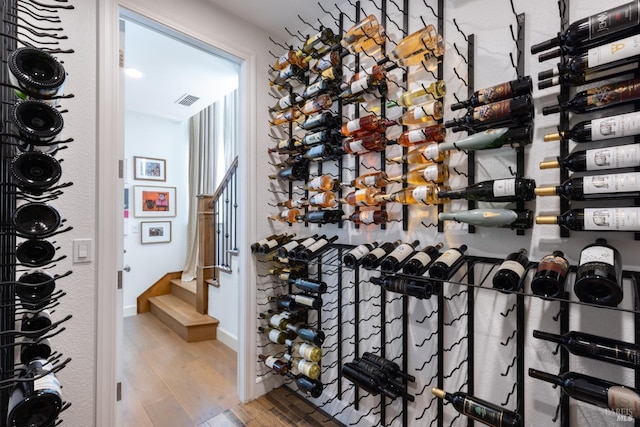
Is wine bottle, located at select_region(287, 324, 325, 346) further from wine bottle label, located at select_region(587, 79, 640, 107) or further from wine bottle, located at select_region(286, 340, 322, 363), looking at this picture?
wine bottle label, located at select_region(587, 79, 640, 107)

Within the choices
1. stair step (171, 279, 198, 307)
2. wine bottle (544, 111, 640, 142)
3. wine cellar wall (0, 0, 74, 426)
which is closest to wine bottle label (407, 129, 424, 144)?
wine bottle (544, 111, 640, 142)

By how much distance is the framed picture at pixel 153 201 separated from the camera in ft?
14.0

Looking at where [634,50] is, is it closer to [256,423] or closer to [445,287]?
[445,287]

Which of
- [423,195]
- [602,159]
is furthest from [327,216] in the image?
[602,159]

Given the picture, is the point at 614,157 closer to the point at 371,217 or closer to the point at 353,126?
the point at 371,217

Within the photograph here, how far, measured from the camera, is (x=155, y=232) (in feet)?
14.5

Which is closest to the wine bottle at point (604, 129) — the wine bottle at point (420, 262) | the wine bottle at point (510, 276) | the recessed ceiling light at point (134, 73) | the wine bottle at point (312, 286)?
the wine bottle at point (510, 276)

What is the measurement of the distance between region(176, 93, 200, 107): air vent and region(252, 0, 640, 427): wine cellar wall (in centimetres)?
201

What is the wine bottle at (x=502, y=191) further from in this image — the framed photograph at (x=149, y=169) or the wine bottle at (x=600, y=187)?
the framed photograph at (x=149, y=169)

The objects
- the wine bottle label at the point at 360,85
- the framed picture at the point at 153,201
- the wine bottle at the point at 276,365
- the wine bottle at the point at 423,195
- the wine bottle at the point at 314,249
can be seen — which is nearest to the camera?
the wine bottle at the point at 423,195

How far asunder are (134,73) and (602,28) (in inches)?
141

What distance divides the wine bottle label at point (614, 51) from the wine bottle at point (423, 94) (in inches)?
20.8

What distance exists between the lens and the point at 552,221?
100 centimetres

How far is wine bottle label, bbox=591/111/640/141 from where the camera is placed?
0.89m
